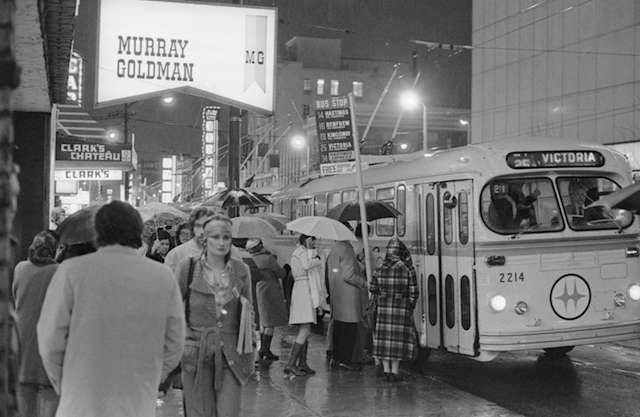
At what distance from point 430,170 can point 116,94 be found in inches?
171

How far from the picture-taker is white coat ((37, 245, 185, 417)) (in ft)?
13.1

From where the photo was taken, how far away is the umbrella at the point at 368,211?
12484mm

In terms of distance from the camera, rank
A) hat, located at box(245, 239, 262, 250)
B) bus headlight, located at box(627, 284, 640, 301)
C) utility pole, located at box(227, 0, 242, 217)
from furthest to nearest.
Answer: utility pole, located at box(227, 0, 242, 217), hat, located at box(245, 239, 262, 250), bus headlight, located at box(627, 284, 640, 301)

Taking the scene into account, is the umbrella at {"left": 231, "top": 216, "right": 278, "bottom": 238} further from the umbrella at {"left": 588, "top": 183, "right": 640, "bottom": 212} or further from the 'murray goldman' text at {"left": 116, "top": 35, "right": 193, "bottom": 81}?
the umbrella at {"left": 588, "top": 183, "right": 640, "bottom": 212}

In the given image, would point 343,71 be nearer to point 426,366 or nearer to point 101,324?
point 426,366

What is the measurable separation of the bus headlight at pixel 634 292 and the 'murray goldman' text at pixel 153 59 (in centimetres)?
626

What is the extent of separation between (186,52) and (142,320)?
7.16m

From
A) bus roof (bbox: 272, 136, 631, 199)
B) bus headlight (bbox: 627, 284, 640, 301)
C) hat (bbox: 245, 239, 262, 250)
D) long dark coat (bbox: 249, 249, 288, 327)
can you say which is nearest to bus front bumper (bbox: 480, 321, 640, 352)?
bus headlight (bbox: 627, 284, 640, 301)

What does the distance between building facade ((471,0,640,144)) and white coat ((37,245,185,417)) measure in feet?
98.5

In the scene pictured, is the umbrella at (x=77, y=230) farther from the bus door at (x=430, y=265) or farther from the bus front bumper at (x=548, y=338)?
the bus door at (x=430, y=265)

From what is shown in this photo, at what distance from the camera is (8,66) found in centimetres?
205

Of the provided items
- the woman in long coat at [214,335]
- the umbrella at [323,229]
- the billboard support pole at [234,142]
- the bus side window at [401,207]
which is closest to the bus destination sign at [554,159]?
the bus side window at [401,207]

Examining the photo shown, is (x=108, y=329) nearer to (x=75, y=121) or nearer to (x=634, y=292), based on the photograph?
(x=634, y=292)

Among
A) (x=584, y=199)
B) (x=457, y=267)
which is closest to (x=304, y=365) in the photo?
(x=457, y=267)
